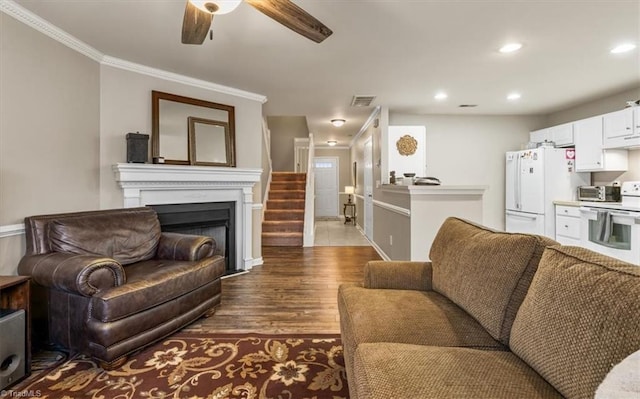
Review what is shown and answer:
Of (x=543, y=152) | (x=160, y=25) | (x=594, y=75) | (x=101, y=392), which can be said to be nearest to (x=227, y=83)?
(x=160, y=25)

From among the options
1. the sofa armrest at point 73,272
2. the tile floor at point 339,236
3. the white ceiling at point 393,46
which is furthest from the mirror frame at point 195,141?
the tile floor at point 339,236

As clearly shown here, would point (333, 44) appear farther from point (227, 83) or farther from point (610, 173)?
point (610, 173)

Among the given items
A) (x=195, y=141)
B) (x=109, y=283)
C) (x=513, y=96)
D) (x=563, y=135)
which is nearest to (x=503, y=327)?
(x=109, y=283)

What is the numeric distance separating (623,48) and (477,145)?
102 inches

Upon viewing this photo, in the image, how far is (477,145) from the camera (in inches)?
210

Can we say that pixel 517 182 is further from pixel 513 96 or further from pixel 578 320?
pixel 578 320

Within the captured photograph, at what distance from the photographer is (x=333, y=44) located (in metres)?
2.63

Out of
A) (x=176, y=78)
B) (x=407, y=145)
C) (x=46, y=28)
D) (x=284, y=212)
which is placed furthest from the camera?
(x=284, y=212)

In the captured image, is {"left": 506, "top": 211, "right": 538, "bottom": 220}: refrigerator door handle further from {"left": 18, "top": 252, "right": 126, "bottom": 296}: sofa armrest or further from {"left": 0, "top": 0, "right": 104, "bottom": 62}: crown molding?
{"left": 0, "top": 0, "right": 104, "bottom": 62}: crown molding

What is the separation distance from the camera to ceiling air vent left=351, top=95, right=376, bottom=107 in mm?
4199

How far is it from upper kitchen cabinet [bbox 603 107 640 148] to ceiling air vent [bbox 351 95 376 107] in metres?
3.03

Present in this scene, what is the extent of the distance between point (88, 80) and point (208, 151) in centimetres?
127

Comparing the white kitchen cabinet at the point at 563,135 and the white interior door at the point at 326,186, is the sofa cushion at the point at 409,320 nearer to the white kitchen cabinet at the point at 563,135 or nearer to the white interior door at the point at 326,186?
the white kitchen cabinet at the point at 563,135

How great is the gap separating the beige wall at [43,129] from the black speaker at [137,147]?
0.89 ft
